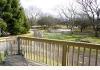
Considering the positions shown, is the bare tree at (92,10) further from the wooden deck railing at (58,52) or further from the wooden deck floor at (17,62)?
the wooden deck floor at (17,62)

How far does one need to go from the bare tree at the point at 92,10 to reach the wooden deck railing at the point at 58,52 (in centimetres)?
658

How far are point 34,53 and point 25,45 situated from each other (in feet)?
0.86

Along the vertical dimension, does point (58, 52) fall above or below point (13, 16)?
below

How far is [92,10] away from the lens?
10203 mm

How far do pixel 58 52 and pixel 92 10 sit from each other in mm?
7924

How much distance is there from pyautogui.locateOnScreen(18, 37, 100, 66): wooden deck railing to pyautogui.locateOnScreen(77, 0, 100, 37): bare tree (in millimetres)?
6576

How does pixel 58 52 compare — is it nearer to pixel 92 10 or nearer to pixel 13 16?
pixel 13 16

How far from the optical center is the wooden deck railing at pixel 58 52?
98.1 inches

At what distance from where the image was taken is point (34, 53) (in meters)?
3.49

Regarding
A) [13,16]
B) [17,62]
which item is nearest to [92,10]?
[13,16]

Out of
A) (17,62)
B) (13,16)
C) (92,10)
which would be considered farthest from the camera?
(92,10)

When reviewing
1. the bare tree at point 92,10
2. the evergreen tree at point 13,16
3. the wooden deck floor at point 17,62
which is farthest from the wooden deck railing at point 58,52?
the bare tree at point 92,10

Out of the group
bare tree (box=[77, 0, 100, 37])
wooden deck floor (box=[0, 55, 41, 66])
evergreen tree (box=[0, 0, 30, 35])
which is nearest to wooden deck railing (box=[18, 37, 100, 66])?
wooden deck floor (box=[0, 55, 41, 66])
